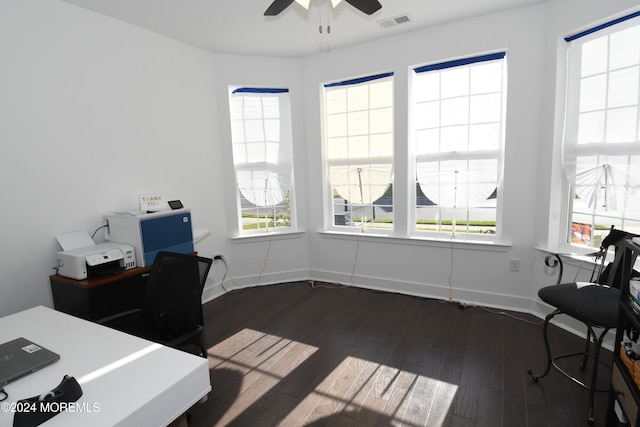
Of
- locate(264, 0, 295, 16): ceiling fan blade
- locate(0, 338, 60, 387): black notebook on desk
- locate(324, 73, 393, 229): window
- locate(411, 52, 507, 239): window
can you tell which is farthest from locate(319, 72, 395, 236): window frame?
locate(0, 338, 60, 387): black notebook on desk

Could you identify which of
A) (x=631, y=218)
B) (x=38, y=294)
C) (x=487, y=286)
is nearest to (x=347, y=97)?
(x=487, y=286)

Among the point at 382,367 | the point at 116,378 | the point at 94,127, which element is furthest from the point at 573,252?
the point at 94,127

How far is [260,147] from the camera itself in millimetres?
4016

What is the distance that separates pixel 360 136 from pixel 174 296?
2.74m

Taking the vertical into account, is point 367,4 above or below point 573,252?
above

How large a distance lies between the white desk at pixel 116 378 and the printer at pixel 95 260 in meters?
0.78

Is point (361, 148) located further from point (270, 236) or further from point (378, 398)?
point (378, 398)

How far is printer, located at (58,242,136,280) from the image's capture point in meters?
2.30

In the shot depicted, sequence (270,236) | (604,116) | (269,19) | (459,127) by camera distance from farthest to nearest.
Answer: (270,236), (459,127), (269,19), (604,116)

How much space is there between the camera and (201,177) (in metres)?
3.71

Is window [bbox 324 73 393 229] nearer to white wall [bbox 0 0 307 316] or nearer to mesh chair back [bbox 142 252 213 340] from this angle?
white wall [bbox 0 0 307 316]

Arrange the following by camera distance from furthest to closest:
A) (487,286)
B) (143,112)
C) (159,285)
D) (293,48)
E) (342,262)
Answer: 1. (342,262)
2. (293,48)
3. (487,286)
4. (143,112)
5. (159,285)

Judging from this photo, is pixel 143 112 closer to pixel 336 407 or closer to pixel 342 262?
pixel 342 262

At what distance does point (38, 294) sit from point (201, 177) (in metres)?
1.82
